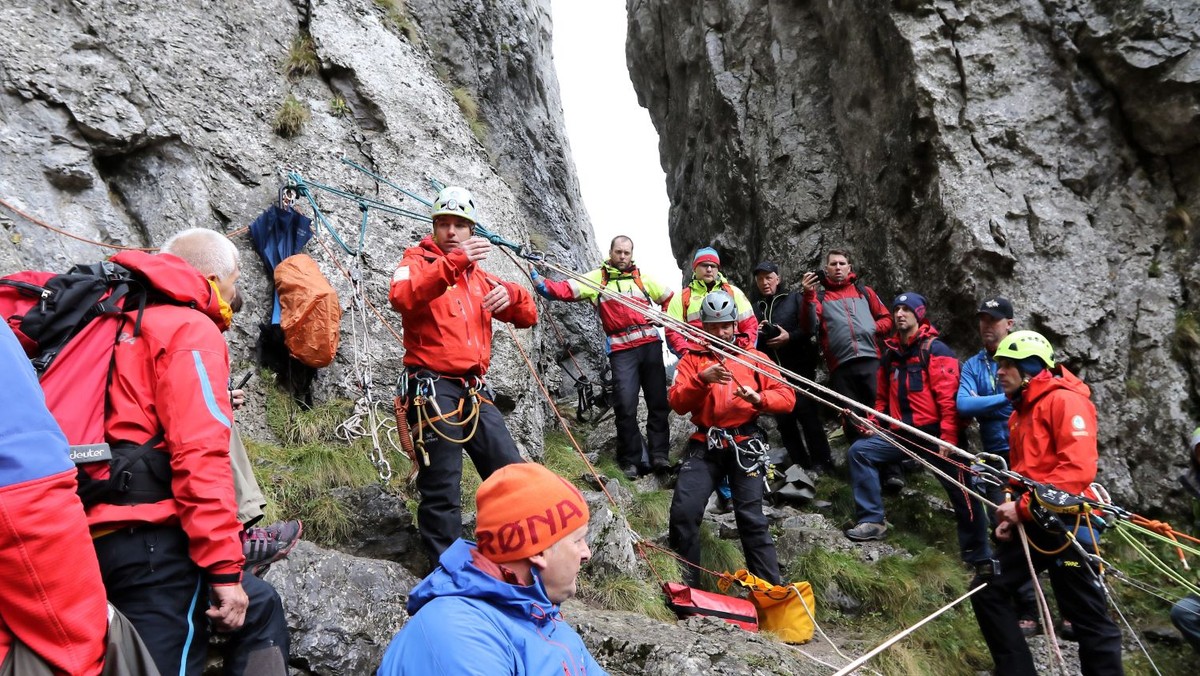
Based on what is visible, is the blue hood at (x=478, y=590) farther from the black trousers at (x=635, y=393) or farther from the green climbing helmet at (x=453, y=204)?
the black trousers at (x=635, y=393)

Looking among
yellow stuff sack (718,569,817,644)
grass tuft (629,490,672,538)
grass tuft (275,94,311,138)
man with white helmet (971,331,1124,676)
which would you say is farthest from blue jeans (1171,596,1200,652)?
grass tuft (275,94,311,138)

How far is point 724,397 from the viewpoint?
6.43m

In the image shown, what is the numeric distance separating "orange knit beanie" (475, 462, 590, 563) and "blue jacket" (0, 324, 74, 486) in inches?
48.7

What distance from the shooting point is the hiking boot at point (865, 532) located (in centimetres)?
805

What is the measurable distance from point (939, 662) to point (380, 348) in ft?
20.4

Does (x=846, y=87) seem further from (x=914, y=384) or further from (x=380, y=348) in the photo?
(x=380, y=348)

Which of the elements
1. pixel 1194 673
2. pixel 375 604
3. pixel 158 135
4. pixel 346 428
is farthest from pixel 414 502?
pixel 1194 673

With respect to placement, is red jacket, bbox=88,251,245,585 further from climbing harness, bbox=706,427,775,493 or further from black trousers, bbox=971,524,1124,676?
black trousers, bbox=971,524,1124,676

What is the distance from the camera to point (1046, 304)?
8.98 meters

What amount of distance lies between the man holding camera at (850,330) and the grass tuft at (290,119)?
663 centimetres

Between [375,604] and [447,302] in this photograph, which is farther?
[447,302]

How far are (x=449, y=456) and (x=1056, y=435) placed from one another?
13.3ft

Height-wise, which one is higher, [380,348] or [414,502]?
[380,348]

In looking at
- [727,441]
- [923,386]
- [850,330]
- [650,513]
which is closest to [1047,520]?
[727,441]
